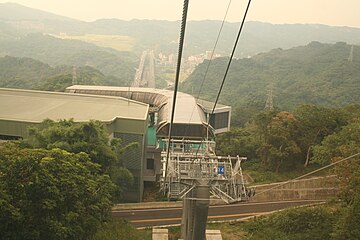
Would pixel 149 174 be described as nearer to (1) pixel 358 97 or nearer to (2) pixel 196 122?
(2) pixel 196 122

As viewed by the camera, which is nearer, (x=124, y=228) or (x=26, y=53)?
(x=124, y=228)

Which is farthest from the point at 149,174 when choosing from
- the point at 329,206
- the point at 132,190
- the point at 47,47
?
the point at 47,47

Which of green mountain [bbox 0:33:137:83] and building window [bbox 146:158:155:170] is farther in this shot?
green mountain [bbox 0:33:137:83]

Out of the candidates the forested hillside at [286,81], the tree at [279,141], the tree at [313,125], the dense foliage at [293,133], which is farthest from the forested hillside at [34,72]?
the tree at [313,125]

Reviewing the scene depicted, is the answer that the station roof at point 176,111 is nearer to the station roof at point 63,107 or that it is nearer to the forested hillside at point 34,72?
the station roof at point 63,107

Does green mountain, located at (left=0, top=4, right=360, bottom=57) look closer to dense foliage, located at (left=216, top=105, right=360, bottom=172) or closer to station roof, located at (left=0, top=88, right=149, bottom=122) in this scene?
station roof, located at (left=0, top=88, right=149, bottom=122)

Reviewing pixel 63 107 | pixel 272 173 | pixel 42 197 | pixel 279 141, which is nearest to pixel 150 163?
pixel 63 107

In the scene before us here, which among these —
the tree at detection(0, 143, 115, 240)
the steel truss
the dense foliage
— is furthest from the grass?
the tree at detection(0, 143, 115, 240)

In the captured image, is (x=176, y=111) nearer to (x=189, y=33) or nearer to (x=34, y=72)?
(x=34, y=72)
